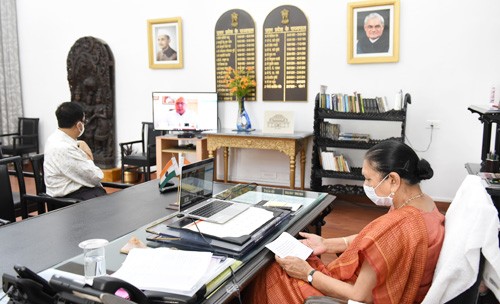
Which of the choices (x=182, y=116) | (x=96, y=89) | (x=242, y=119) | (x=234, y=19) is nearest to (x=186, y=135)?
(x=182, y=116)

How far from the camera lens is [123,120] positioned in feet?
18.8

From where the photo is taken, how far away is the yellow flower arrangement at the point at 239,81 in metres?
4.69

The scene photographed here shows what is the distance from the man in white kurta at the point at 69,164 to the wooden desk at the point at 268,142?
2037 mm

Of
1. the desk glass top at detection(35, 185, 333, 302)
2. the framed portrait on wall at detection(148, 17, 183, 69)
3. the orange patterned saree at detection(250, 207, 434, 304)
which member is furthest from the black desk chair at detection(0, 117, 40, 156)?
the orange patterned saree at detection(250, 207, 434, 304)

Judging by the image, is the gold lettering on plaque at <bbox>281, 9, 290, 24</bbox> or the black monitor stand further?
the black monitor stand

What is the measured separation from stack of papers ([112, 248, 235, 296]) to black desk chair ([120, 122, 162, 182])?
3.77m

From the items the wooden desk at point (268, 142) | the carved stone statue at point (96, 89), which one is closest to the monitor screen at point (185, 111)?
the wooden desk at point (268, 142)

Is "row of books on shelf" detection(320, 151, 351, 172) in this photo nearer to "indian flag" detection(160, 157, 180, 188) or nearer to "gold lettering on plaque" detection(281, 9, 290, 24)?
"gold lettering on plaque" detection(281, 9, 290, 24)

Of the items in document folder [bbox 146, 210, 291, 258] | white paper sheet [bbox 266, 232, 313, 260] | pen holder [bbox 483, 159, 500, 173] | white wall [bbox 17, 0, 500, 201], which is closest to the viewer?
document folder [bbox 146, 210, 291, 258]

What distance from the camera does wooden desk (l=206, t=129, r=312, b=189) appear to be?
429 centimetres

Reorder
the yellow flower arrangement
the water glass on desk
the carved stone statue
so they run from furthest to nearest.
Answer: the carved stone statue → the yellow flower arrangement → the water glass on desk

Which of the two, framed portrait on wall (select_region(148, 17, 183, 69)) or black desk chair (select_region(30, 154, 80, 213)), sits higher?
framed portrait on wall (select_region(148, 17, 183, 69))

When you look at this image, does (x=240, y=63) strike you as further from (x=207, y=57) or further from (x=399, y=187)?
(x=399, y=187)

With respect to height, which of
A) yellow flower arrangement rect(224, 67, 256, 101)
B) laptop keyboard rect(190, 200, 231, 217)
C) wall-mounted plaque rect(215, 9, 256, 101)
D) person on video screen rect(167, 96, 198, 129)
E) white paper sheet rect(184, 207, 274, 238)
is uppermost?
wall-mounted plaque rect(215, 9, 256, 101)
